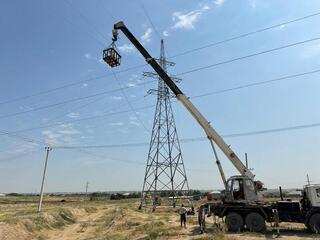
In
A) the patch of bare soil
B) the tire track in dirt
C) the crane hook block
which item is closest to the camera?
the crane hook block

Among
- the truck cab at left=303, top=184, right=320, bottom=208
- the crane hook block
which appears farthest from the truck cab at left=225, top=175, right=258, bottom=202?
the crane hook block

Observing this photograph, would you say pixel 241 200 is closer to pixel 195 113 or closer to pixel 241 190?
pixel 241 190

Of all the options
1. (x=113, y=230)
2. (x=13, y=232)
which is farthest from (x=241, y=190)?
(x=13, y=232)

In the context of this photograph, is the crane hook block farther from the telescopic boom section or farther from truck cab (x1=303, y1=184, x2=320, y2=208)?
truck cab (x1=303, y1=184, x2=320, y2=208)

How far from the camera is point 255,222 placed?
24.4 m

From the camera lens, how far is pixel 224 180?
25.9m

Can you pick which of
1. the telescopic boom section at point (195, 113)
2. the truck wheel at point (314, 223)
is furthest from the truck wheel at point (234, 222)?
the truck wheel at point (314, 223)

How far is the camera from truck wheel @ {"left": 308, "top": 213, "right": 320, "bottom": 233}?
22516mm

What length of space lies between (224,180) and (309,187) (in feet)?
17.8

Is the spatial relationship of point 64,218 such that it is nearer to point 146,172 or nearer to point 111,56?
point 146,172

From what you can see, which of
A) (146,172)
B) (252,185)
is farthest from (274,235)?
(146,172)

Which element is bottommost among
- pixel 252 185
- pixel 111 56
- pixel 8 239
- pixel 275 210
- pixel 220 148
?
pixel 8 239

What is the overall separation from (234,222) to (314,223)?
4.88 meters

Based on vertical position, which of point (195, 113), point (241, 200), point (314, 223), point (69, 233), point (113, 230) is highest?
point (195, 113)
